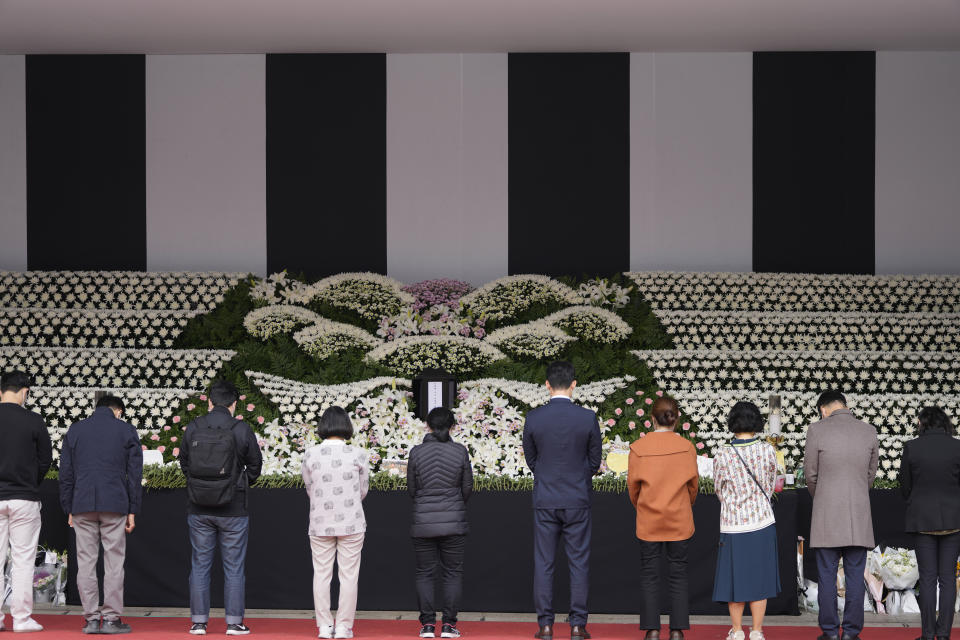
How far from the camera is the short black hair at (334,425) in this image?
531 centimetres

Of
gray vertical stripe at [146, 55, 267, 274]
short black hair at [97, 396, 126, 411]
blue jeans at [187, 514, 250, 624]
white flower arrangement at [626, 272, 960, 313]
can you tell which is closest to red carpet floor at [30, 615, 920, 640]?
blue jeans at [187, 514, 250, 624]

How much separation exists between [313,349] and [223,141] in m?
3.83

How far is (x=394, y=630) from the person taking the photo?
574 centimetres

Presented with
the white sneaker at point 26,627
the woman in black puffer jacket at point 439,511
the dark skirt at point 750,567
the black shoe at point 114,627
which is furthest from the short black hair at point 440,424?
the white sneaker at point 26,627

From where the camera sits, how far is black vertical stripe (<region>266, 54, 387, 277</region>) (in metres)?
11.9

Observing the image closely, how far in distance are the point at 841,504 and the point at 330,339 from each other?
5.60m

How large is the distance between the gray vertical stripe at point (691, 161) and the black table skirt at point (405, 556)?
5781mm

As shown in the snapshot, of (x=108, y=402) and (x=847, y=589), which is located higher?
(x=108, y=402)

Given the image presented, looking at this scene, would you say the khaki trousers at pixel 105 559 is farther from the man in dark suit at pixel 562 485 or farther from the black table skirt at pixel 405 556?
the man in dark suit at pixel 562 485

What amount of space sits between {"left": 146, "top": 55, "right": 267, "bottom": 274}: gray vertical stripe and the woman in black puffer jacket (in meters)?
7.09

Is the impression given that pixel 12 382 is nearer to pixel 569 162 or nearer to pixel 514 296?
pixel 514 296

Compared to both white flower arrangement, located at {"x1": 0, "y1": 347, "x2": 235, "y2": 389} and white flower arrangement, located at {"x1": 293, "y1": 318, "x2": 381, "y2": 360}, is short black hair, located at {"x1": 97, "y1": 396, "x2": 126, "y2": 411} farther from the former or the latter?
white flower arrangement, located at {"x1": 293, "y1": 318, "x2": 381, "y2": 360}

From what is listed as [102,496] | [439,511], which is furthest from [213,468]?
[439,511]

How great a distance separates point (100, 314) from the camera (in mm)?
10227
